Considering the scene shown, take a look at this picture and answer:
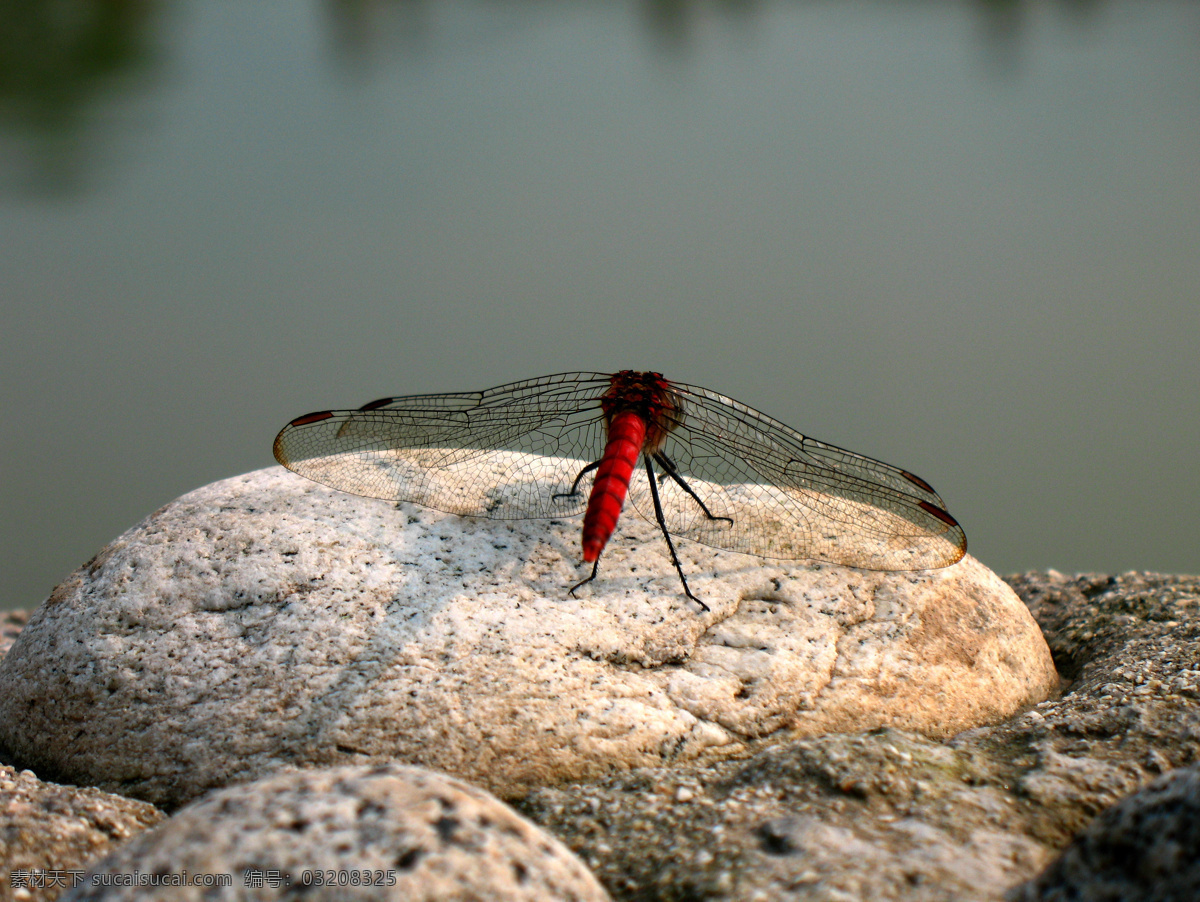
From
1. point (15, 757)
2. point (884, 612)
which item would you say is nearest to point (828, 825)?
point (884, 612)

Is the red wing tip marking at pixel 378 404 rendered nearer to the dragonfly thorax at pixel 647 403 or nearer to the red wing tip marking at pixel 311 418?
the red wing tip marking at pixel 311 418

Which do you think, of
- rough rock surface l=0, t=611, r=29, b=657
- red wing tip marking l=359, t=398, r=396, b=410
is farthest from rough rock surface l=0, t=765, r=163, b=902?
rough rock surface l=0, t=611, r=29, b=657

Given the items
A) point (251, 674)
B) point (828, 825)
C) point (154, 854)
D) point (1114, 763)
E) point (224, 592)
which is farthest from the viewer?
point (224, 592)

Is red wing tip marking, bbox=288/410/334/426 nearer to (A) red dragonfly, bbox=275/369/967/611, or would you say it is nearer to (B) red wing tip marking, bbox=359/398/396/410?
(A) red dragonfly, bbox=275/369/967/611

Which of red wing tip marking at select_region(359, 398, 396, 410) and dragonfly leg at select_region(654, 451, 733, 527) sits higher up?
red wing tip marking at select_region(359, 398, 396, 410)

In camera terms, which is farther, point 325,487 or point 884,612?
point 325,487

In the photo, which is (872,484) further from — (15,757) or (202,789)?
(15,757)
